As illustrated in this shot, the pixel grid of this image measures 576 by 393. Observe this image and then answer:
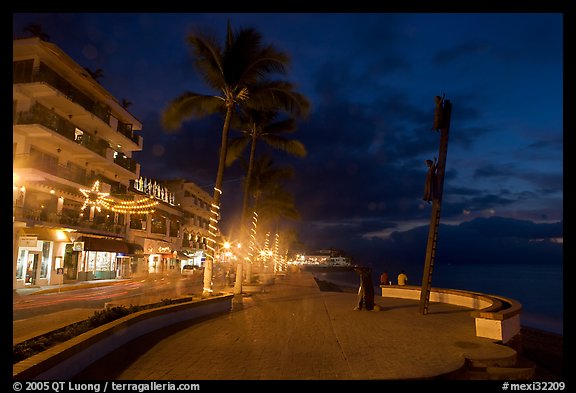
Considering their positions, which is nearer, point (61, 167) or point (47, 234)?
point (47, 234)

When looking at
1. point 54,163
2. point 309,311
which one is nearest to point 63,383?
point 309,311

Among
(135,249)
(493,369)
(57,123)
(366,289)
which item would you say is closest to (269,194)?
(135,249)

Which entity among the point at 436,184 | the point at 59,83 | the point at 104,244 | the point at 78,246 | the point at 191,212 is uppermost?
the point at 59,83

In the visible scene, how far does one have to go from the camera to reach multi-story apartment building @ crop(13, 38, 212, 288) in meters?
26.0

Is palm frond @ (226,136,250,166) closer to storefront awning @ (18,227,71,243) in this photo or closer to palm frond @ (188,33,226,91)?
palm frond @ (188,33,226,91)

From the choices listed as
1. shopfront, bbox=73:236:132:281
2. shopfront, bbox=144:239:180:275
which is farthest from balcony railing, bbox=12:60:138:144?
shopfront, bbox=144:239:180:275

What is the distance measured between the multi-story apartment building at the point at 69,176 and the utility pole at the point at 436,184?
883 inches

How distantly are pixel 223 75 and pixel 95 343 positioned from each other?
469 inches

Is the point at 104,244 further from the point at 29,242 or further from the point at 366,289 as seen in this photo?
the point at 366,289

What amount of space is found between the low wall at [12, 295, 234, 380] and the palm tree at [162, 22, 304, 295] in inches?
134

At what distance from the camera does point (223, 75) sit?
654 inches

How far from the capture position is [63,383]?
5.68 metres

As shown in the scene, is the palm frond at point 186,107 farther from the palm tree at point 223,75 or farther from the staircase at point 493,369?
the staircase at point 493,369
